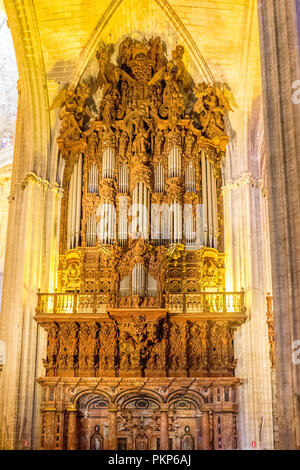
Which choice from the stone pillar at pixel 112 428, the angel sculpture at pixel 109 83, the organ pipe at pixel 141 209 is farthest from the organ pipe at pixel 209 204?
the stone pillar at pixel 112 428

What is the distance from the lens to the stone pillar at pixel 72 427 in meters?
16.1

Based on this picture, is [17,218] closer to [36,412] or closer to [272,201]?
[36,412]

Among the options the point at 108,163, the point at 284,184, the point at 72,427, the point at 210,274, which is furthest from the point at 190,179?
the point at 284,184

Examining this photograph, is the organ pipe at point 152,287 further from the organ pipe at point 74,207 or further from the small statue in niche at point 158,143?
the small statue in niche at point 158,143

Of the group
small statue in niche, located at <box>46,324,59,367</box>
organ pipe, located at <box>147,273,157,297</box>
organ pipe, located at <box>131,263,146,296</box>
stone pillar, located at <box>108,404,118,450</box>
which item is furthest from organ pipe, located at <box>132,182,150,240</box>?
stone pillar, located at <box>108,404,118,450</box>

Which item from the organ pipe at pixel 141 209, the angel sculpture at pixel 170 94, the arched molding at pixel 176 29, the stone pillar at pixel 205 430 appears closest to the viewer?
the stone pillar at pixel 205 430

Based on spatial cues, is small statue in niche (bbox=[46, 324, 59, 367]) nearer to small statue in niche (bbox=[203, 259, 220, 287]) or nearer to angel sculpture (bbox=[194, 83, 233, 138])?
small statue in niche (bbox=[203, 259, 220, 287])

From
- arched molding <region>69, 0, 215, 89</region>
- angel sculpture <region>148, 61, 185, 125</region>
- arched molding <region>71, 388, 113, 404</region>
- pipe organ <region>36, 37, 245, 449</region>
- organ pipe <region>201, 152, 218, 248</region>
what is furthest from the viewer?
arched molding <region>69, 0, 215, 89</region>

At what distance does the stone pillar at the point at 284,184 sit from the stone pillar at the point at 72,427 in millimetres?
7603

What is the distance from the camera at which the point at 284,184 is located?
10641 mm

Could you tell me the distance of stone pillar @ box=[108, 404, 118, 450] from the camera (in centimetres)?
1614

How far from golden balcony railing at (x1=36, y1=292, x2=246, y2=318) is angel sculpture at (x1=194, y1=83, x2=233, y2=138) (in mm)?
4745

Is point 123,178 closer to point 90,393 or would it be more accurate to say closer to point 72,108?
point 72,108

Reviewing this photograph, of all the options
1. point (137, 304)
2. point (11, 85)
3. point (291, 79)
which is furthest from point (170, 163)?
point (11, 85)
